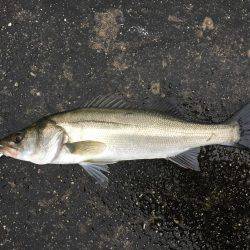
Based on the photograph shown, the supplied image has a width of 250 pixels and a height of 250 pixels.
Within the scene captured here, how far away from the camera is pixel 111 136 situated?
4.25 metres

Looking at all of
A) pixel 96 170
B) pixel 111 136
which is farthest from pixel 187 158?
pixel 96 170

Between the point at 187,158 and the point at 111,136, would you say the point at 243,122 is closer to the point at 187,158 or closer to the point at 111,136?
the point at 187,158

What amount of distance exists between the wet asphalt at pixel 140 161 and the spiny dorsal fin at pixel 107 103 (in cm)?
47

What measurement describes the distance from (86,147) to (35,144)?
52cm

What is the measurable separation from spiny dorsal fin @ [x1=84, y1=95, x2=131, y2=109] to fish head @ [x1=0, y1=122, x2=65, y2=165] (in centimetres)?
42

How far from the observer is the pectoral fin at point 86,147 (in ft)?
13.7

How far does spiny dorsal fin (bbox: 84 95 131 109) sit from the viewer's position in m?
4.32

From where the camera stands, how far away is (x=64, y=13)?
4906mm

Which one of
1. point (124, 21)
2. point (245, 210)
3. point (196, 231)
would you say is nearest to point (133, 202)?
point (196, 231)

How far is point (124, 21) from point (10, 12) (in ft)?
4.29

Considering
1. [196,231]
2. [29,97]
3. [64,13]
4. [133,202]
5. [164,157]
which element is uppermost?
[64,13]

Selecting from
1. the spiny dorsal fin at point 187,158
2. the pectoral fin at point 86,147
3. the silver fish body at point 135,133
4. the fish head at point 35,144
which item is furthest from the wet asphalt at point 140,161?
the pectoral fin at point 86,147

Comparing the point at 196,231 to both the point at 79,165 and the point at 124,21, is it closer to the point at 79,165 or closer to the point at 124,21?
the point at 79,165

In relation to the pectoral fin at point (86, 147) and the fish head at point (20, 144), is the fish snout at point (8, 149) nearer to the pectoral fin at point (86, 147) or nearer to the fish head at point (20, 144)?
the fish head at point (20, 144)
